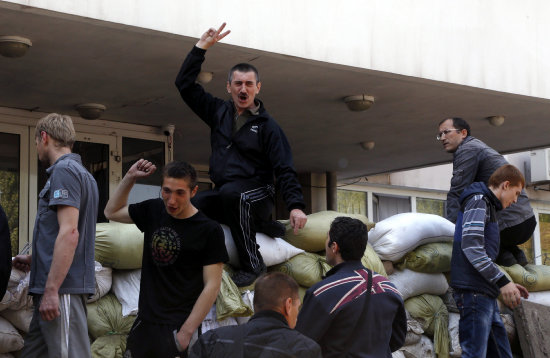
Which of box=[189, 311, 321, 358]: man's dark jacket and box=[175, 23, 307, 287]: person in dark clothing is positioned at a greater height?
box=[175, 23, 307, 287]: person in dark clothing

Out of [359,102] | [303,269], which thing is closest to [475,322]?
[303,269]

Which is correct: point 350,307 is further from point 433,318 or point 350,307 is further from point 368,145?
point 368,145

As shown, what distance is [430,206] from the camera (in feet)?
56.3

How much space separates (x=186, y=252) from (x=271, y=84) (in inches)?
170

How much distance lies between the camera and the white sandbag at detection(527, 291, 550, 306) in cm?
734

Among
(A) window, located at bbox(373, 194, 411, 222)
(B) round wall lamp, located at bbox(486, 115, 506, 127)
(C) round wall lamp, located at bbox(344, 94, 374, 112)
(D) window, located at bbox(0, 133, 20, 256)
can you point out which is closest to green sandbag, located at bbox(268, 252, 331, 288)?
(C) round wall lamp, located at bbox(344, 94, 374, 112)

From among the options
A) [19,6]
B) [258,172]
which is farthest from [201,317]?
[19,6]

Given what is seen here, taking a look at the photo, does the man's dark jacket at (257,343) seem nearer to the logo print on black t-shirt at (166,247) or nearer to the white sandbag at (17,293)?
the logo print on black t-shirt at (166,247)

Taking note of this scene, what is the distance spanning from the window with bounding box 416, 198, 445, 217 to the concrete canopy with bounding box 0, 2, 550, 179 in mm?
4776

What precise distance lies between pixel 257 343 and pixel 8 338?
2280mm

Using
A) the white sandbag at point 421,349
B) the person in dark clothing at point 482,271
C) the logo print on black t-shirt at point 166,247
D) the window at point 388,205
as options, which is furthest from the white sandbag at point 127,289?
the window at point 388,205

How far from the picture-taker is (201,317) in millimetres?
4008

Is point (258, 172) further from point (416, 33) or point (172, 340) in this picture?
point (416, 33)

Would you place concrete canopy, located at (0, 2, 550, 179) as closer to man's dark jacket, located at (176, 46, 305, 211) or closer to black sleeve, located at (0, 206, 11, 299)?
man's dark jacket, located at (176, 46, 305, 211)
